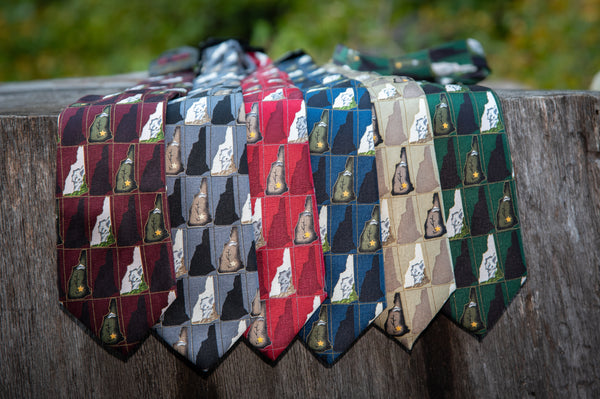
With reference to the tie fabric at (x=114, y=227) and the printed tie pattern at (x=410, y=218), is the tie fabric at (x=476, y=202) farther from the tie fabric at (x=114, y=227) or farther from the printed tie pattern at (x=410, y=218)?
the tie fabric at (x=114, y=227)

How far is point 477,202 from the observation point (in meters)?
0.81

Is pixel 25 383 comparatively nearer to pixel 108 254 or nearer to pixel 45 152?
pixel 108 254

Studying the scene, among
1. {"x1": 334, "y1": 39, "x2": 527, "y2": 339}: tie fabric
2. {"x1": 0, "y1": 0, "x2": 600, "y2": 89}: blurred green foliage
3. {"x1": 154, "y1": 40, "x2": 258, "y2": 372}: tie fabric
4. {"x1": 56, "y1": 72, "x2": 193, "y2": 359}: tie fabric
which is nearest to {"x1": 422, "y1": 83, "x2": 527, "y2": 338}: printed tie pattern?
{"x1": 334, "y1": 39, "x2": 527, "y2": 339}: tie fabric

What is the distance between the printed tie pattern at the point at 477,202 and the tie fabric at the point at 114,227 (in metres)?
0.58

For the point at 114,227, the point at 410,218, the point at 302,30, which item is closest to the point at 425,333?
the point at 410,218

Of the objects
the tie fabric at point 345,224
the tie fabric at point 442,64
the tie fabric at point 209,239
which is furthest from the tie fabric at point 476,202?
the tie fabric at point 209,239

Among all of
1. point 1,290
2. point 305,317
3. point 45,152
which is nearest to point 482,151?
point 305,317

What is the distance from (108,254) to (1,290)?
0.29 meters

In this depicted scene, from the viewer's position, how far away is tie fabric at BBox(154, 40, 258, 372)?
75cm

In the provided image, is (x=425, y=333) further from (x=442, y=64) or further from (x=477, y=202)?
(x=442, y=64)

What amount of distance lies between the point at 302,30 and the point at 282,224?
2.38m

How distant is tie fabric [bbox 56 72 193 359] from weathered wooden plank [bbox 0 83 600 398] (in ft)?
0.38

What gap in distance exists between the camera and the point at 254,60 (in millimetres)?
1286

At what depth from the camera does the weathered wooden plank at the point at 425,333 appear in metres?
0.80
